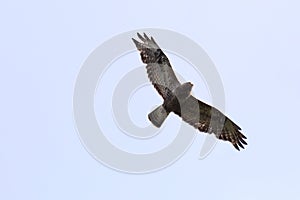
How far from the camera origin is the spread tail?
41.8 m

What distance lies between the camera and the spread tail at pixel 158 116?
4181 centimetres

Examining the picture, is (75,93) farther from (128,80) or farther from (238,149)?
(238,149)

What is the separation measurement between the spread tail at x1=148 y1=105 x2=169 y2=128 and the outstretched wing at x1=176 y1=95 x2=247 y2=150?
0.64 meters

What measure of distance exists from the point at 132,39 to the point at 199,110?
8.64 ft

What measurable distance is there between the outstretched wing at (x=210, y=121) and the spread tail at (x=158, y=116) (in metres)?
0.64

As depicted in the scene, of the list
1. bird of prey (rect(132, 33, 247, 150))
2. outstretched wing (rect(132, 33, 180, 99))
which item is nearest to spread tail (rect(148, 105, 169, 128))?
bird of prey (rect(132, 33, 247, 150))

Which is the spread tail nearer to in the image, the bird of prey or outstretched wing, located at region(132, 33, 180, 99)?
the bird of prey

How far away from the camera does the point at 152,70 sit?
42438 millimetres

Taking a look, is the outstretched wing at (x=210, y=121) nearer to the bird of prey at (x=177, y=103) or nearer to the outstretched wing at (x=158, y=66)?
the bird of prey at (x=177, y=103)

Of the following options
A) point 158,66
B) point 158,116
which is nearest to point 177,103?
point 158,116

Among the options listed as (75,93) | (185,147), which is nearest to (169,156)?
(185,147)

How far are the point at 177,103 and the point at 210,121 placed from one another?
4.11ft

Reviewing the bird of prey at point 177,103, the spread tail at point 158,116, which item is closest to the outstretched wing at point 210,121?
the bird of prey at point 177,103

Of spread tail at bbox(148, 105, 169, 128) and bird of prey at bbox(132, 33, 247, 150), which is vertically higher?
bird of prey at bbox(132, 33, 247, 150)
